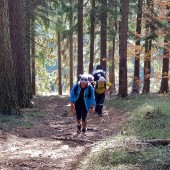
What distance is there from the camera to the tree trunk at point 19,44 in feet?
47.7

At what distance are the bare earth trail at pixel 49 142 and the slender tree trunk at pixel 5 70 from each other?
0.77m

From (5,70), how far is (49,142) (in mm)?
3901

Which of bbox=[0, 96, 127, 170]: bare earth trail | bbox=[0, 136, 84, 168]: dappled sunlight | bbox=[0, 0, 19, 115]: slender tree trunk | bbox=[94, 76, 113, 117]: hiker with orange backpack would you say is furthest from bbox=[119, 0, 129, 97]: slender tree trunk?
bbox=[0, 136, 84, 168]: dappled sunlight

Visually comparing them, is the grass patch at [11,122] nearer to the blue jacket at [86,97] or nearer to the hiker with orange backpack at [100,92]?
the blue jacket at [86,97]

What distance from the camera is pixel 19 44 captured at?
14.7 m

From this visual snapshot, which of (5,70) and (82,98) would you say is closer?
(82,98)

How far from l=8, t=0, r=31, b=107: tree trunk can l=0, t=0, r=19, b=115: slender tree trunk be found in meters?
2.59

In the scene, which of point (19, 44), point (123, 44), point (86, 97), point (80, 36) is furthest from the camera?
point (80, 36)

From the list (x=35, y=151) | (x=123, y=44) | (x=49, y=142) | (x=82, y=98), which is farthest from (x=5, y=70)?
(x=123, y=44)

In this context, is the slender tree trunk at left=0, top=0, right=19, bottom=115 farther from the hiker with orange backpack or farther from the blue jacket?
the hiker with orange backpack

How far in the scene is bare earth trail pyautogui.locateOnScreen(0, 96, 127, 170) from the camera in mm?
6863

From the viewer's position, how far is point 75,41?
3089cm

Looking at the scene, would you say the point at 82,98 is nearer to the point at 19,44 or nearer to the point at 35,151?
the point at 35,151

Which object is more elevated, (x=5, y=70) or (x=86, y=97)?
(x=5, y=70)
